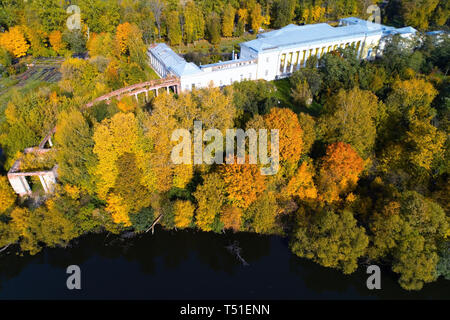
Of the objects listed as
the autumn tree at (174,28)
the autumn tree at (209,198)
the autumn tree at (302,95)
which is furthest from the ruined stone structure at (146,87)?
the autumn tree at (209,198)

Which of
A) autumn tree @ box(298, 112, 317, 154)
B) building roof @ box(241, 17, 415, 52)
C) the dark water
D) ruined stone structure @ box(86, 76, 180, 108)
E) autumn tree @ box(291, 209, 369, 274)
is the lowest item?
the dark water

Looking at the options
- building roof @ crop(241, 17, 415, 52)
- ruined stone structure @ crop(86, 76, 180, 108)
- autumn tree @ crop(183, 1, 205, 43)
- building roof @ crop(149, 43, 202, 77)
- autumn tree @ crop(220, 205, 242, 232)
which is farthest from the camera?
autumn tree @ crop(183, 1, 205, 43)

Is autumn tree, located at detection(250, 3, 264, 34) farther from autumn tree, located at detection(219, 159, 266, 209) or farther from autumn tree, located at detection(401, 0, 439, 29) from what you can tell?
autumn tree, located at detection(219, 159, 266, 209)

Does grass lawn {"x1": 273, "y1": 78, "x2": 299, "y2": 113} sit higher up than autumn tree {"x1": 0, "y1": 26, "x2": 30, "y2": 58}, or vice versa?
autumn tree {"x1": 0, "y1": 26, "x2": 30, "y2": 58}

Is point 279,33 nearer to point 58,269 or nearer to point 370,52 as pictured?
point 370,52

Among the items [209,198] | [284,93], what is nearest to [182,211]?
[209,198]

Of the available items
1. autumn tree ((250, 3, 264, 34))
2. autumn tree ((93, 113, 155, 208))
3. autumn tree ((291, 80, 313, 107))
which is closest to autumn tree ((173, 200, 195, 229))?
autumn tree ((93, 113, 155, 208))

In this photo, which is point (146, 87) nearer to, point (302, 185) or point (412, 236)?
point (302, 185)

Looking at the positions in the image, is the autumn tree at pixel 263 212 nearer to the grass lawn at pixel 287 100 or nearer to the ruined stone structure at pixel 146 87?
the grass lawn at pixel 287 100
